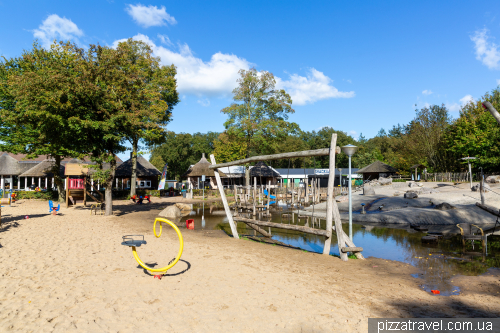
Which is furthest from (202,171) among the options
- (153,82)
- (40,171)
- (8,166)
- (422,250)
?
(422,250)

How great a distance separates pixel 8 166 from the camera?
104 ft

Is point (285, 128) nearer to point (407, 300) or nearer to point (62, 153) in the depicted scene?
point (62, 153)

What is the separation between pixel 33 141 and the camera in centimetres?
2261

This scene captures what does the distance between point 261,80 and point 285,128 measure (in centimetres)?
676

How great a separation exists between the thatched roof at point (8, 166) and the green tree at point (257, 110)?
78.7 feet

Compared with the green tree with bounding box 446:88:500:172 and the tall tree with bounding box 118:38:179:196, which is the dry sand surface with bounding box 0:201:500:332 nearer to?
the tall tree with bounding box 118:38:179:196

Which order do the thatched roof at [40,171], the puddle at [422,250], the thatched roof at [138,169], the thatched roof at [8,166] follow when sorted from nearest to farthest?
the puddle at [422,250]
the thatched roof at [40,171]
the thatched roof at [8,166]
the thatched roof at [138,169]

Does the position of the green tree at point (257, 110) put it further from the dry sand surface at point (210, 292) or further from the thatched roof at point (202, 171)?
the dry sand surface at point (210, 292)

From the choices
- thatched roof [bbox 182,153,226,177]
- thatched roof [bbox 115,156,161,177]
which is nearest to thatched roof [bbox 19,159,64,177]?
thatched roof [bbox 115,156,161,177]

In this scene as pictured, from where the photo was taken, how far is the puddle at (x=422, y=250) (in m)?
7.15

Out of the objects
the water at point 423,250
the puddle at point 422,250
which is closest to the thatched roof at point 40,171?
the water at point 423,250

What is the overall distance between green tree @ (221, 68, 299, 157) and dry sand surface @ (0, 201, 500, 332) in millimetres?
27875

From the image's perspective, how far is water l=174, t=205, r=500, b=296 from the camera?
722cm

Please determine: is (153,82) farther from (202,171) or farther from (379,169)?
(379,169)
